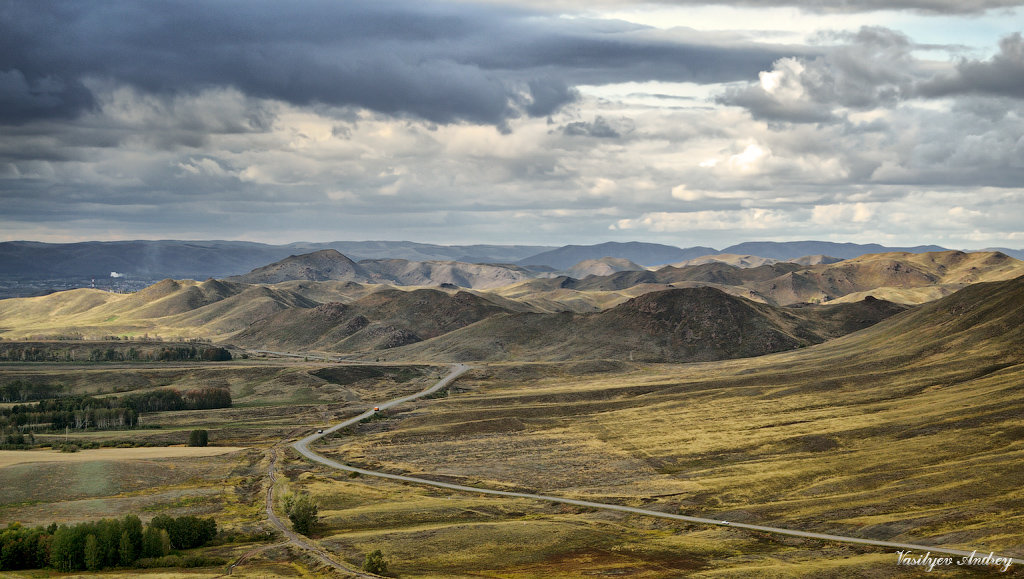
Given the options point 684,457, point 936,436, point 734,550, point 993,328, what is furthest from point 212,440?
point 993,328

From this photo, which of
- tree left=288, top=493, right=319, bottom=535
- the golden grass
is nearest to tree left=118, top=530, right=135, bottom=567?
tree left=288, top=493, right=319, bottom=535

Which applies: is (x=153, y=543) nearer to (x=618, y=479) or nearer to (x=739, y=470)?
(x=618, y=479)

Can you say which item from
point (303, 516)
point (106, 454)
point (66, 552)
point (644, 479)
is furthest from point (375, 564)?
point (106, 454)

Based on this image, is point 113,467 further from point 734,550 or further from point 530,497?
point 734,550

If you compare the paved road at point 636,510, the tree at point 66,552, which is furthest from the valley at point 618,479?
the tree at point 66,552

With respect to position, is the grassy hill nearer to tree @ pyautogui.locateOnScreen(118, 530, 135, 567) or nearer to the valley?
the valley
